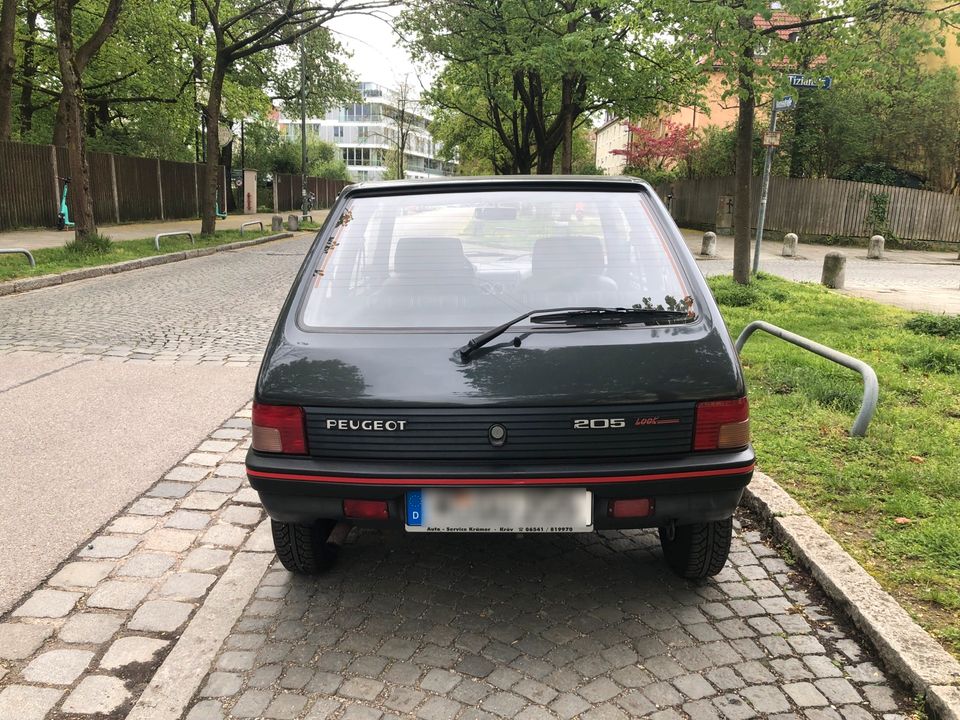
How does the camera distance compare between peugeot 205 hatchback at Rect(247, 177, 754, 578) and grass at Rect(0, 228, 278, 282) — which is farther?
grass at Rect(0, 228, 278, 282)

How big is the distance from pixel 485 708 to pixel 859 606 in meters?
1.52

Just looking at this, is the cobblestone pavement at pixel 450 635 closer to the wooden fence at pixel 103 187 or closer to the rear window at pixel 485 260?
the rear window at pixel 485 260

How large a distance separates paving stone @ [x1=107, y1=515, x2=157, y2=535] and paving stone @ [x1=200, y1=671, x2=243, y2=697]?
1.39 meters

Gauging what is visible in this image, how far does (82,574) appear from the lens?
11.1 ft

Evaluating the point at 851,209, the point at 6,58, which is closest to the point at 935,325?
the point at 6,58

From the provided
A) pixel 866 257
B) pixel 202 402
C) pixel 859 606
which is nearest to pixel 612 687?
pixel 859 606

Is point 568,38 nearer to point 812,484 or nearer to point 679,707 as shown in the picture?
point 812,484

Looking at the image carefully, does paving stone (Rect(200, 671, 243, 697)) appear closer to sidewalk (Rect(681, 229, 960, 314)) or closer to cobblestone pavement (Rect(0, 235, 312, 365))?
cobblestone pavement (Rect(0, 235, 312, 365))

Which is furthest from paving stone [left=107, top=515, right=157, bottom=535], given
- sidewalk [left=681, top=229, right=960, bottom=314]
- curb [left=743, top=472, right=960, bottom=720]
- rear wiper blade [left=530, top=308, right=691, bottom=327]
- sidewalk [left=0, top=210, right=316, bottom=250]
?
sidewalk [left=0, top=210, right=316, bottom=250]

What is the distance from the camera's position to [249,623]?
2.99 meters

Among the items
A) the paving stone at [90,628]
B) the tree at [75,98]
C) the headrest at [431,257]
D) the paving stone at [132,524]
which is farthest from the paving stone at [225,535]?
the tree at [75,98]

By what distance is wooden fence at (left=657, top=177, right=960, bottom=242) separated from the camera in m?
25.4

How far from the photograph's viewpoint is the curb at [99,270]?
37.7ft

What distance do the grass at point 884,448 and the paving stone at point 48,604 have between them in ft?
10.9
